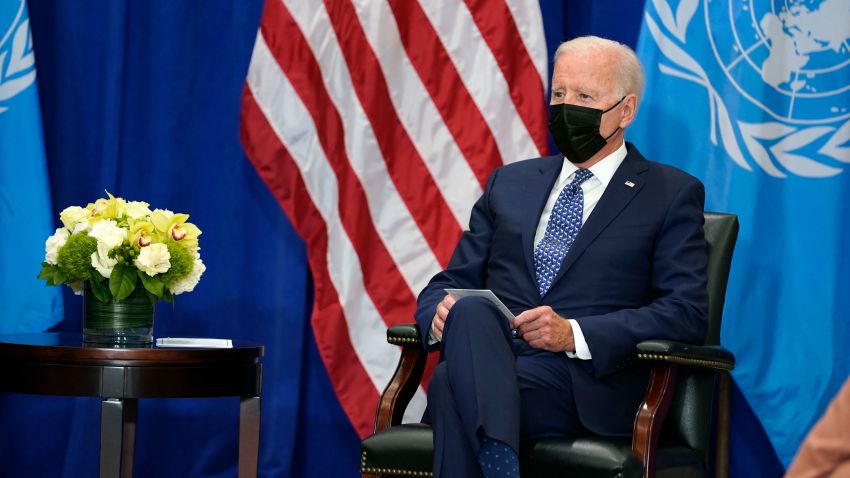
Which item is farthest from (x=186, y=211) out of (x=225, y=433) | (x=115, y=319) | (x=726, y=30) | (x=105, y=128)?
(x=726, y=30)

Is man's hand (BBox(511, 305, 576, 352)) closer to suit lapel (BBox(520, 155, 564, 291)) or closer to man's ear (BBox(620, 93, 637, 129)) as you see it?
suit lapel (BBox(520, 155, 564, 291))

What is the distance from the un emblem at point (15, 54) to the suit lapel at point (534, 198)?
1893 mm

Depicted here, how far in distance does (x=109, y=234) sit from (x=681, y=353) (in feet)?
5.17

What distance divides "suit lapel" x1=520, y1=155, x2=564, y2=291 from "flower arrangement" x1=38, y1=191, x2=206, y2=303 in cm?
97

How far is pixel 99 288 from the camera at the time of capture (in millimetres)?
3057

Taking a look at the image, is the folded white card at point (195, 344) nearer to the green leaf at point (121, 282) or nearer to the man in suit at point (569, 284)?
the green leaf at point (121, 282)

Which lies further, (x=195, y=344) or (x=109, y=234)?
(x=195, y=344)

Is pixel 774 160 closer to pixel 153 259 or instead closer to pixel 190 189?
pixel 153 259

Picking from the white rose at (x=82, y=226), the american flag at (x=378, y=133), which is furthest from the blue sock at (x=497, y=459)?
the american flag at (x=378, y=133)

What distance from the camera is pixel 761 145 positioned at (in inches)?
143

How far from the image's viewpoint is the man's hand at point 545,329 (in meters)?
2.76

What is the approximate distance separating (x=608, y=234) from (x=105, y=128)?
2045 mm

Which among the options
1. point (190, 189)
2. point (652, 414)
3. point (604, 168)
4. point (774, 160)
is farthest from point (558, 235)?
point (190, 189)

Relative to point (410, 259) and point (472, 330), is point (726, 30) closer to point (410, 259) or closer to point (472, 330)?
point (410, 259)
